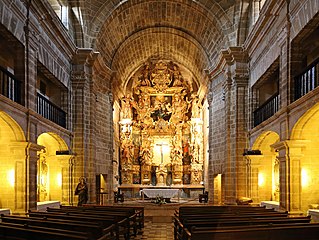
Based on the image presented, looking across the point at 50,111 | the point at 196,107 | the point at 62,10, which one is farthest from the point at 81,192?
the point at 196,107

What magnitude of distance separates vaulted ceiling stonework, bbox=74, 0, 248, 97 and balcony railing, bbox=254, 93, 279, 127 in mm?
3784

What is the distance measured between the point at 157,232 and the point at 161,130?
608 inches

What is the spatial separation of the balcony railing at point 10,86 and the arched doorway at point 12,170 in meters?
0.97

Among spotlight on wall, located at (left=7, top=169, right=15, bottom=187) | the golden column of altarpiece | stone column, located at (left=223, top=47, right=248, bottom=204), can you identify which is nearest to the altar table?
stone column, located at (left=223, top=47, right=248, bottom=204)

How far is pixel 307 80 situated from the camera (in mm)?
11266

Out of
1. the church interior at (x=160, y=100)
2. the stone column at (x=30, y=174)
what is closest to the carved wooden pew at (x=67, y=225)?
the church interior at (x=160, y=100)

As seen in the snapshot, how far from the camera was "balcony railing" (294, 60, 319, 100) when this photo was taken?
430 inches

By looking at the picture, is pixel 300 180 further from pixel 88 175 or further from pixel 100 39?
pixel 100 39

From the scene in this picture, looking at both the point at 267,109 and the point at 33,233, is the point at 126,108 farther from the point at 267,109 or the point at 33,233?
the point at 33,233

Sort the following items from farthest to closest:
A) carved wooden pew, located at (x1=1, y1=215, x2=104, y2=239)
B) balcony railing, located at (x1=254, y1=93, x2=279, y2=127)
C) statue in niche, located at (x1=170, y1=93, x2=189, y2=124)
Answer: statue in niche, located at (x1=170, y1=93, x2=189, y2=124), balcony railing, located at (x1=254, y1=93, x2=279, y2=127), carved wooden pew, located at (x1=1, y1=215, x2=104, y2=239)

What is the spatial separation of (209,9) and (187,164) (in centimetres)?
1188

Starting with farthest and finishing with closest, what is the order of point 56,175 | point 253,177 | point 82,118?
point 82,118 → point 56,175 → point 253,177

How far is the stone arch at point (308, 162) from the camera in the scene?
11.8m

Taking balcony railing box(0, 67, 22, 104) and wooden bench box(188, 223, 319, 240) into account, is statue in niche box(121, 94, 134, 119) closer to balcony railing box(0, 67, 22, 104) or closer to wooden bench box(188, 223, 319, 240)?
balcony railing box(0, 67, 22, 104)
